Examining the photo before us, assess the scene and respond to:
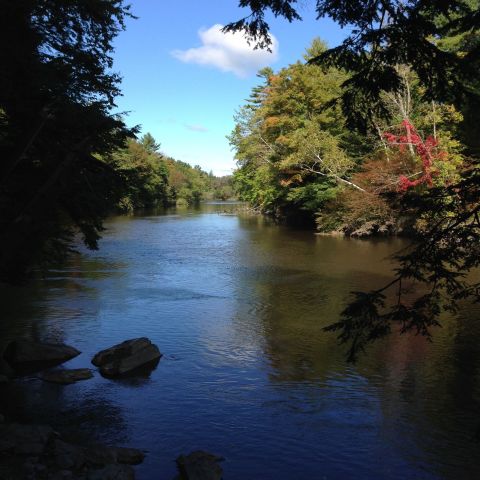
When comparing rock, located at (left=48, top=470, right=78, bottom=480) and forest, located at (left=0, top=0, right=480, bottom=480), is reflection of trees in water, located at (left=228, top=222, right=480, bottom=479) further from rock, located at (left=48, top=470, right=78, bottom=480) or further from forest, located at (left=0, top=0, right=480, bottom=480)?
rock, located at (left=48, top=470, right=78, bottom=480)

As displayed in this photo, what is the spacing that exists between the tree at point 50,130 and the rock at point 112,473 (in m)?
2.65

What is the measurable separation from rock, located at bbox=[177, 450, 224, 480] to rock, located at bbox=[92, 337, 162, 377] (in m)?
3.52

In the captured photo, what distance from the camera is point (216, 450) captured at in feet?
22.9

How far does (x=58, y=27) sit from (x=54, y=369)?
7.31 meters

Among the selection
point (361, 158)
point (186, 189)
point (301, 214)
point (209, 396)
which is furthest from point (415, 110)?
point (186, 189)

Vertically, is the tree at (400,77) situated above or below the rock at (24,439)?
above

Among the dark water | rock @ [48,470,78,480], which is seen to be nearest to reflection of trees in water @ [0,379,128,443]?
the dark water

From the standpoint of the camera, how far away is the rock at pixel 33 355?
9.94 m

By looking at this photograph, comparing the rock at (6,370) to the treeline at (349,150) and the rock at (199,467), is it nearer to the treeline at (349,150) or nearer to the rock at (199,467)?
the rock at (199,467)

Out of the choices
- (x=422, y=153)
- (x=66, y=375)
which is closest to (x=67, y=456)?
(x=66, y=375)

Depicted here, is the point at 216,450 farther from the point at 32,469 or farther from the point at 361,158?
the point at 361,158

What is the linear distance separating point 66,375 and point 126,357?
1.15m

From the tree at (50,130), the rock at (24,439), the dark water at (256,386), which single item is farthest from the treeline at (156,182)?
the rock at (24,439)

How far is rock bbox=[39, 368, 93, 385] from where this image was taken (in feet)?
30.0
